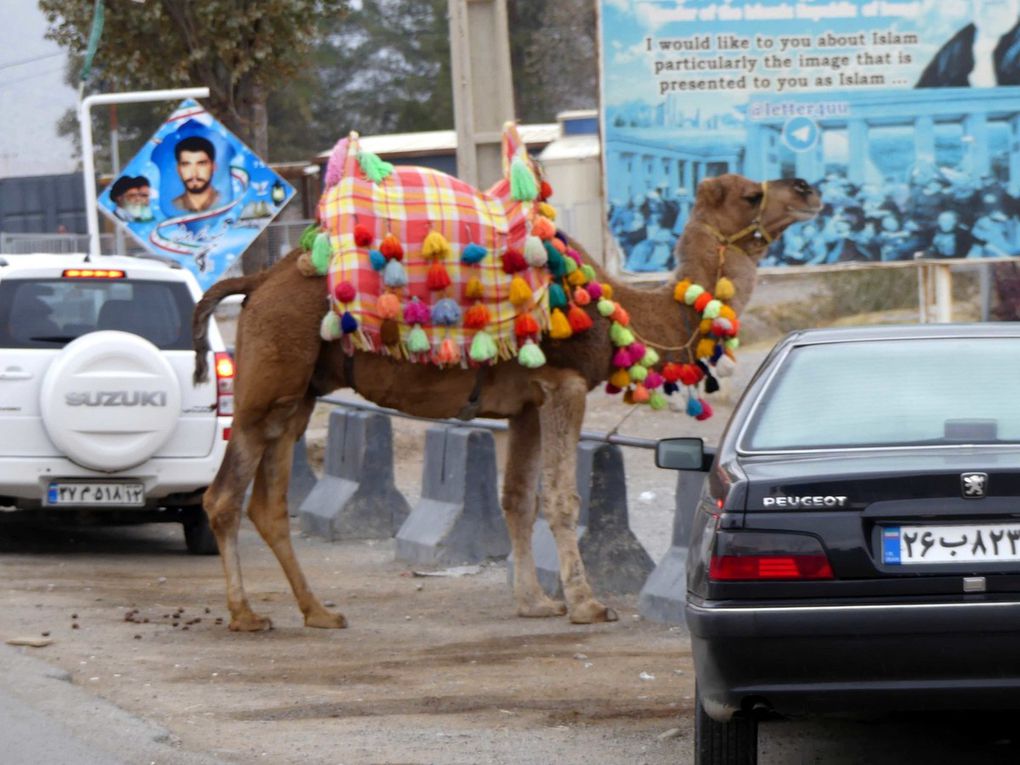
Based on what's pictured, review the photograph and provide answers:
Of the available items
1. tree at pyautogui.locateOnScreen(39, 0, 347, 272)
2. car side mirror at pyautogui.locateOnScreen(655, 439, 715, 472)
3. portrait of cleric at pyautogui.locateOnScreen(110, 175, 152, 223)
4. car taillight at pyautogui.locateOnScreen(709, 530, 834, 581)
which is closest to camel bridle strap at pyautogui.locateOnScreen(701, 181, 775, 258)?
car side mirror at pyautogui.locateOnScreen(655, 439, 715, 472)

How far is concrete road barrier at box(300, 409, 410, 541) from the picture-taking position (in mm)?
13641

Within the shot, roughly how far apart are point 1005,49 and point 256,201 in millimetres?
6975

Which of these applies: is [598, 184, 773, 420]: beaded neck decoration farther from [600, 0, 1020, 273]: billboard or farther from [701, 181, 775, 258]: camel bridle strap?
[600, 0, 1020, 273]: billboard

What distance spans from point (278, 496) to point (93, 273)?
289 cm

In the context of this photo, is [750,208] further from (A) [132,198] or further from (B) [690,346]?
(A) [132,198]

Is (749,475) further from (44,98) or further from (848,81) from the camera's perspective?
(44,98)

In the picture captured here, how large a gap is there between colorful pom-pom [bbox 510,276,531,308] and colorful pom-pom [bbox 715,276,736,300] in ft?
4.10

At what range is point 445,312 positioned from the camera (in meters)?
9.84

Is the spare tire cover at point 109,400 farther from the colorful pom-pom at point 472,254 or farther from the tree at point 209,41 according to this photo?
the tree at point 209,41

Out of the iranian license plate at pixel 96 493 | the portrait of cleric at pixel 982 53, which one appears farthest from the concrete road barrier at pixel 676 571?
the portrait of cleric at pixel 982 53

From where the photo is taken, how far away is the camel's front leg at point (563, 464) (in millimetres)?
10102

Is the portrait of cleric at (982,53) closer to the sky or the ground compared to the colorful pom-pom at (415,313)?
closer to the sky

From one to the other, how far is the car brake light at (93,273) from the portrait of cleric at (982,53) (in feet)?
23.2

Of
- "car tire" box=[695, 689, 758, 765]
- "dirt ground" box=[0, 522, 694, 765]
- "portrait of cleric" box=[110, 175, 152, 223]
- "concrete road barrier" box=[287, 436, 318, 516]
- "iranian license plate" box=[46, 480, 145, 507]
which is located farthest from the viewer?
"portrait of cleric" box=[110, 175, 152, 223]
